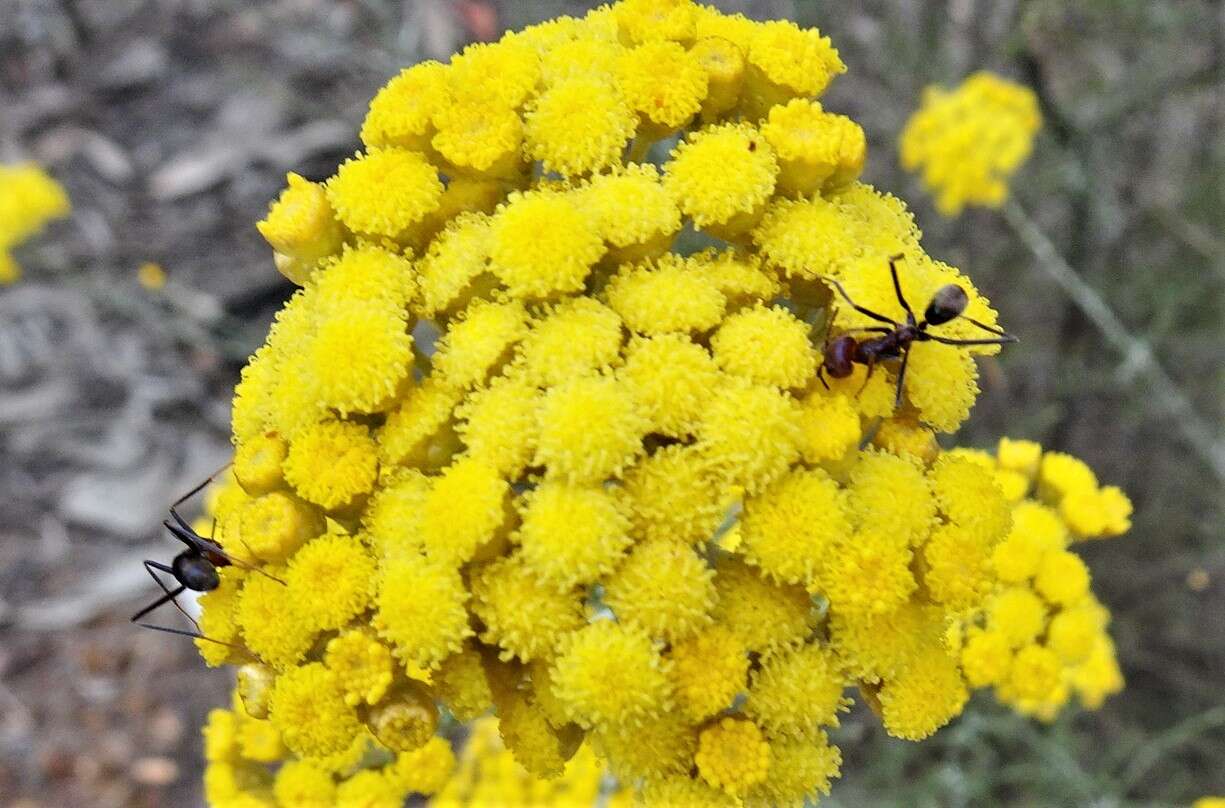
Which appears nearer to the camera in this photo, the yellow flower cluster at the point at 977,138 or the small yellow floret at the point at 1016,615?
the small yellow floret at the point at 1016,615

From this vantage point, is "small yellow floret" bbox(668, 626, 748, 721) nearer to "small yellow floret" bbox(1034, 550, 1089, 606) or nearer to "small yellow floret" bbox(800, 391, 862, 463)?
"small yellow floret" bbox(800, 391, 862, 463)

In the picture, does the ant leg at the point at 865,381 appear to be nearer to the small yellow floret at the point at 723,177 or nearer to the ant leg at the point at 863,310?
the ant leg at the point at 863,310

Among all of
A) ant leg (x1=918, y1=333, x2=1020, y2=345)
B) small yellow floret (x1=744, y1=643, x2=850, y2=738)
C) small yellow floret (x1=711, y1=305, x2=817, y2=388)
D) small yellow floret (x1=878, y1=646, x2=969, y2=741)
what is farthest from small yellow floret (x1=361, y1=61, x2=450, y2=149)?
small yellow floret (x1=878, y1=646, x2=969, y2=741)

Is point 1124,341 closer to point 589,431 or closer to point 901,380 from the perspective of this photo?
point 901,380


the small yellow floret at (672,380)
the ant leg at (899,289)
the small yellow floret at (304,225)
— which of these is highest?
the small yellow floret at (304,225)

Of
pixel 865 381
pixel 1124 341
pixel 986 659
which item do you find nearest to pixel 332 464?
pixel 865 381

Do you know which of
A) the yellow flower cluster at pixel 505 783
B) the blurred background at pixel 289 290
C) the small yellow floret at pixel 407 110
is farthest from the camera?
the blurred background at pixel 289 290

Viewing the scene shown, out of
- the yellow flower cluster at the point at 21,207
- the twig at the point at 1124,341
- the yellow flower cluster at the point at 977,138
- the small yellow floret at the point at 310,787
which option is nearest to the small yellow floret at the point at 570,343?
the small yellow floret at the point at 310,787
